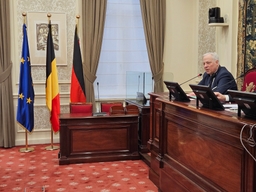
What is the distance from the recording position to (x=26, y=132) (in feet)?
20.1

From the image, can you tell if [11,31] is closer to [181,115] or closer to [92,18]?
[92,18]

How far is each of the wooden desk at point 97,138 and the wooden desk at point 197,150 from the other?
109 cm

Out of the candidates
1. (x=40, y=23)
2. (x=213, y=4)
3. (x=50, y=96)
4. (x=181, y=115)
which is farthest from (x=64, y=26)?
(x=181, y=115)

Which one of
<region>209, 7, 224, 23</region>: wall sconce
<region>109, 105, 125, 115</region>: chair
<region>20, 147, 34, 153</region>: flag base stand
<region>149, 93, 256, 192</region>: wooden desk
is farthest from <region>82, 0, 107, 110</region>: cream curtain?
<region>149, 93, 256, 192</region>: wooden desk

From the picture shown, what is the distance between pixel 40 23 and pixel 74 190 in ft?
11.6

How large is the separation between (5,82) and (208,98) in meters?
4.51

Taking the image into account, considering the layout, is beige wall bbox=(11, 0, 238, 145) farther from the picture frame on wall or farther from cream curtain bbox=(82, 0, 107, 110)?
cream curtain bbox=(82, 0, 107, 110)

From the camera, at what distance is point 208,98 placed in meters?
2.98

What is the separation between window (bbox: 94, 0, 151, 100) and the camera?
23.3 feet

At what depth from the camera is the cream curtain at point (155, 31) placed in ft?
23.1

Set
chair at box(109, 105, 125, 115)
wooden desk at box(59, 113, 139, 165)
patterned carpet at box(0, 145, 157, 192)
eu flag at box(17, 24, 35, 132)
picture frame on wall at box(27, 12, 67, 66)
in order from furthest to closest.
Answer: picture frame on wall at box(27, 12, 67, 66) → eu flag at box(17, 24, 35, 132) → chair at box(109, 105, 125, 115) → wooden desk at box(59, 113, 139, 165) → patterned carpet at box(0, 145, 157, 192)

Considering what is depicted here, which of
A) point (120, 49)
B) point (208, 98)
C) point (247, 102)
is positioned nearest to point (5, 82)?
point (120, 49)

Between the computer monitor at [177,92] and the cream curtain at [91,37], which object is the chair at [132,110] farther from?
the computer monitor at [177,92]

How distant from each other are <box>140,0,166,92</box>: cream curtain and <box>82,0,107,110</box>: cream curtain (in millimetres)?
861
